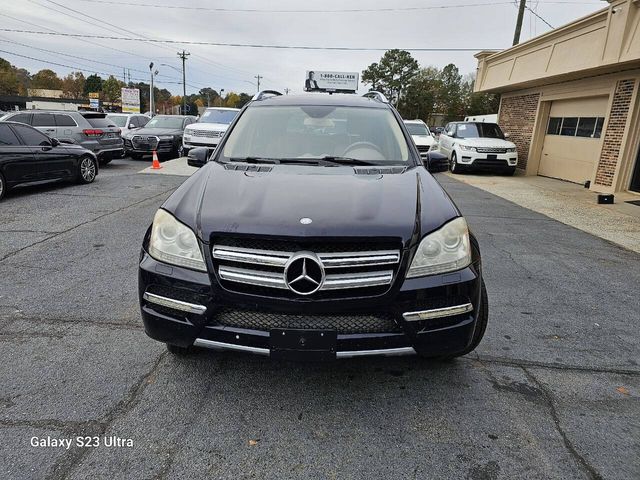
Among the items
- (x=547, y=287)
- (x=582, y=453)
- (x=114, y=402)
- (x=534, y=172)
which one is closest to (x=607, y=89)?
(x=534, y=172)

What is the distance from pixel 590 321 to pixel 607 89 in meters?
10.7

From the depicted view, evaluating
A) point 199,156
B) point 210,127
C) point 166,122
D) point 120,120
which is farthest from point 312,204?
point 120,120

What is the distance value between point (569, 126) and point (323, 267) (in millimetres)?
14824

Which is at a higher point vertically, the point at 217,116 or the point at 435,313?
the point at 217,116

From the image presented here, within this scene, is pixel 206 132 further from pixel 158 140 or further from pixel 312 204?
pixel 312 204

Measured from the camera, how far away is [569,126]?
1398cm

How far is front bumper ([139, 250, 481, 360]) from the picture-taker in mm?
2146

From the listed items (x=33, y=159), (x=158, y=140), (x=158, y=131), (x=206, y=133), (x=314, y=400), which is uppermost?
(x=206, y=133)

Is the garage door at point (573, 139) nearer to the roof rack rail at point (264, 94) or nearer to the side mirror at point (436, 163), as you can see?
the side mirror at point (436, 163)

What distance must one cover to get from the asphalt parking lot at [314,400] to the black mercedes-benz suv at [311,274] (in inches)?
16.9

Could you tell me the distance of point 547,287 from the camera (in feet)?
14.9

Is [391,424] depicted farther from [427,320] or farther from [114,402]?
[114,402]

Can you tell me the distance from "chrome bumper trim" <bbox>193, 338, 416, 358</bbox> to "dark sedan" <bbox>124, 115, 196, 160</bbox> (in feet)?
46.9

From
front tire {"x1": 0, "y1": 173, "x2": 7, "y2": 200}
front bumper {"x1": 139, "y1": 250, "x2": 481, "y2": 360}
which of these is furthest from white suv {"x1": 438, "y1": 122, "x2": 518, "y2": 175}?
front bumper {"x1": 139, "y1": 250, "x2": 481, "y2": 360}
